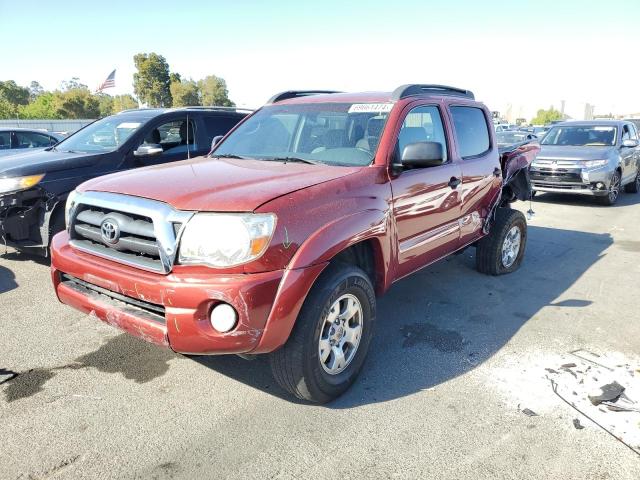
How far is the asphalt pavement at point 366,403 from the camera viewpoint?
2.48 m

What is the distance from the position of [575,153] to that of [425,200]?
7.98 m

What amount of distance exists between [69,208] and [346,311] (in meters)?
1.97

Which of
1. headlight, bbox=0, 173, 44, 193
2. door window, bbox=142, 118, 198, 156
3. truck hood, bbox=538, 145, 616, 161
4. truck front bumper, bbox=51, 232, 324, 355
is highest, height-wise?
door window, bbox=142, 118, 198, 156

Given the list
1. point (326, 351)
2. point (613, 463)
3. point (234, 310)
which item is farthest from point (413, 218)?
point (613, 463)

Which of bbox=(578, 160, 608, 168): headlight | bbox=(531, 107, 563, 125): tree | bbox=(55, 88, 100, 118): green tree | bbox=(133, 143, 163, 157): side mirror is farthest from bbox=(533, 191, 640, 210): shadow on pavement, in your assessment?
bbox=(531, 107, 563, 125): tree

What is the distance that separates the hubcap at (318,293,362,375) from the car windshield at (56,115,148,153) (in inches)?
165

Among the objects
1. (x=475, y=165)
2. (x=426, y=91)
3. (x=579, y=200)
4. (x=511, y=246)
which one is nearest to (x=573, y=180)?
(x=579, y=200)

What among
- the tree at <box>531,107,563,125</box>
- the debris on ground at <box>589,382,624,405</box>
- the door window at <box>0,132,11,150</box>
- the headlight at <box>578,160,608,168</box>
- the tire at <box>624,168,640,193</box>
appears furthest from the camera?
the tree at <box>531,107,563,125</box>

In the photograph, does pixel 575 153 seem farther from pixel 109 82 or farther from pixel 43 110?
pixel 43 110

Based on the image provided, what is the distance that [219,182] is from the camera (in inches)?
115

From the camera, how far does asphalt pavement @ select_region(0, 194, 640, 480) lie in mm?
2482

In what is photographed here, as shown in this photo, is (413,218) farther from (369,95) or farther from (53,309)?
(53,309)

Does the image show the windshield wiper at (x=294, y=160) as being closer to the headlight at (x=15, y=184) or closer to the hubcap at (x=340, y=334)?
the hubcap at (x=340, y=334)

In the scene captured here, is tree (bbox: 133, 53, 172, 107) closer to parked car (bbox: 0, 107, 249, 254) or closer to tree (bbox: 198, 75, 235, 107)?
tree (bbox: 198, 75, 235, 107)
